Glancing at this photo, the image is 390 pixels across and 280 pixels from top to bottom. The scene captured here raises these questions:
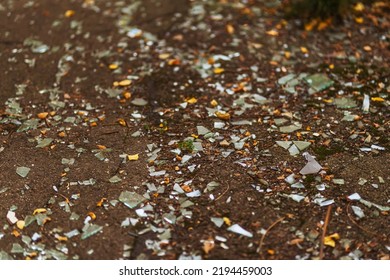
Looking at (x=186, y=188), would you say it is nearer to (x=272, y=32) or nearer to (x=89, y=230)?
(x=89, y=230)

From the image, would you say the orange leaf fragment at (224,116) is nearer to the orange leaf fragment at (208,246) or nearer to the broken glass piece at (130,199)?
the broken glass piece at (130,199)

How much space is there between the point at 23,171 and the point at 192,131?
3.38ft

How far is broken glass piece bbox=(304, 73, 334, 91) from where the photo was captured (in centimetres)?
371

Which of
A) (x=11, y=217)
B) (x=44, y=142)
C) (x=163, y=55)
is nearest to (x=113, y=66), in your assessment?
(x=163, y=55)

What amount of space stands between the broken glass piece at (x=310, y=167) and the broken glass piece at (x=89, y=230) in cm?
116

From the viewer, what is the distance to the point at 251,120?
11.2ft

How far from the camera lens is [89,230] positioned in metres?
2.68

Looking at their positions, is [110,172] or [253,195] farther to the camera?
[110,172]

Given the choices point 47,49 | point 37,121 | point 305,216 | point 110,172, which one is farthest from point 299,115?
point 47,49

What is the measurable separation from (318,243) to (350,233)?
0.59ft

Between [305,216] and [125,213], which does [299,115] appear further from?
Answer: [125,213]

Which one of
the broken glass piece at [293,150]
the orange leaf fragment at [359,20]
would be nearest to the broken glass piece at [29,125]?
the broken glass piece at [293,150]

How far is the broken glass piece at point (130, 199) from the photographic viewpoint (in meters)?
2.80

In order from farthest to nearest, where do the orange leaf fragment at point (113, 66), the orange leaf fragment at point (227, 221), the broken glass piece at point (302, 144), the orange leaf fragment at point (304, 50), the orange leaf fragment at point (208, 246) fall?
1. the orange leaf fragment at point (304, 50)
2. the orange leaf fragment at point (113, 66)
3. the broken glass piece at point (302, 144)
4. the orange leaf fragment at point (227, 221)
5. the orange leaf fragment at point (208, 246)
